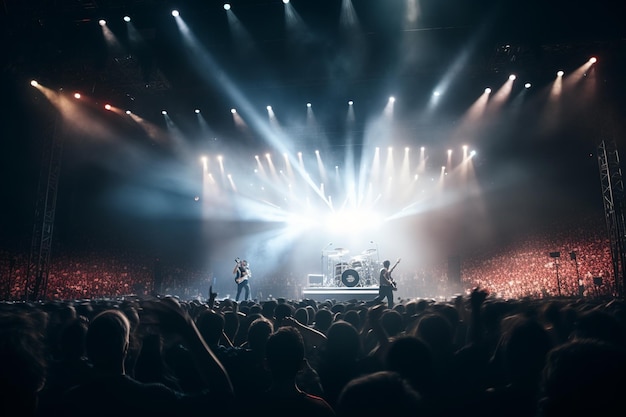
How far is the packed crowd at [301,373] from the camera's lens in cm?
119

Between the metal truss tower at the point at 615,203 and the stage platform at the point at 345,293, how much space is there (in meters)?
7.95

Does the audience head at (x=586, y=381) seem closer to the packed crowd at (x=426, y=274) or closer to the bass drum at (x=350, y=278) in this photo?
the packed crowd at (x=426, y=274)

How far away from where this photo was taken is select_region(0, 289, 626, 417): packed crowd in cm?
119

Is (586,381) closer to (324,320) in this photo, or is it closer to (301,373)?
(301,373)

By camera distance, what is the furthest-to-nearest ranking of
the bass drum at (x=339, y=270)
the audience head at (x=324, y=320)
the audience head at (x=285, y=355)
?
the bass drum at (x=339, y=270) → the audience head at (x=324, y=320) → the audience head at (x=285, y=355)

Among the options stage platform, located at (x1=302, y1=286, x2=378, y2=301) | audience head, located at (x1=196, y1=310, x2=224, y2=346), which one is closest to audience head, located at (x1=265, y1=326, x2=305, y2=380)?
audience head, located at (x1=196, y1=310, x2=224, y2=346)

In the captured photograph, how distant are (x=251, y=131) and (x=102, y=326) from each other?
1539 centimetres

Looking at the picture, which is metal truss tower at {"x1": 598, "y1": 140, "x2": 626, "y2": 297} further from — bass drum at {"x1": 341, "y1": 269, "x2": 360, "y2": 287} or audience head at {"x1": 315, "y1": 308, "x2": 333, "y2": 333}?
audience head at {"x1": 315, "y1": 308, "x2": 333, "y2": 333}

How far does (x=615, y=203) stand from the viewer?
11.4m

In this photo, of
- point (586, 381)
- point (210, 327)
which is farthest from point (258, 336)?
point (586, 381)

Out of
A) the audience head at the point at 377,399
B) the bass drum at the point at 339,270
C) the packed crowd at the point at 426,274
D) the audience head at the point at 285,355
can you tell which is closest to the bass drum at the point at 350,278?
the bass drum at the point at 339,270

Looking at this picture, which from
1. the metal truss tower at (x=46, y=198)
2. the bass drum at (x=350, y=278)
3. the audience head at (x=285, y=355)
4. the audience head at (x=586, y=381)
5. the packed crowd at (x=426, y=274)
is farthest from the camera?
the bass drum at (x=350, y=278)

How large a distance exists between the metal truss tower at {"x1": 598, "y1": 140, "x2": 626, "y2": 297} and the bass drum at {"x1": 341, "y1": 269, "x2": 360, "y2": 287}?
9134 mm

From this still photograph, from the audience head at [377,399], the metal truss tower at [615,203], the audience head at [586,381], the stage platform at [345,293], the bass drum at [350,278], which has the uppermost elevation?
the metal truss tower at [615,203]
